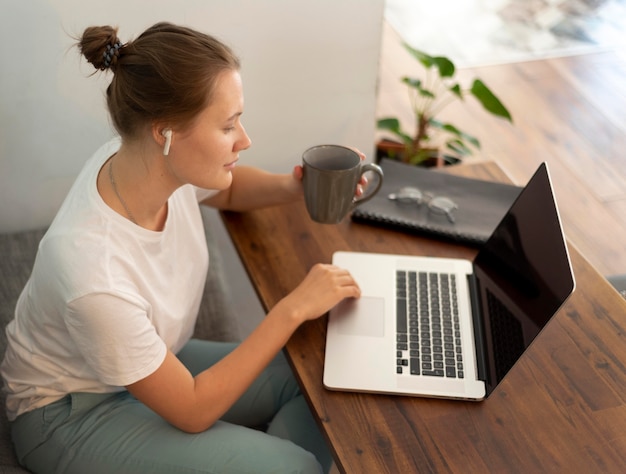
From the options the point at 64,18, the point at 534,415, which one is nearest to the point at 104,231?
the point at 64,18

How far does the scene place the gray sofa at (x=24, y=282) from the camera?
177cm

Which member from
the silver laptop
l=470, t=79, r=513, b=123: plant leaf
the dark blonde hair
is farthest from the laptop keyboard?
l=470, t=79, r=513, b=123: plant leaf

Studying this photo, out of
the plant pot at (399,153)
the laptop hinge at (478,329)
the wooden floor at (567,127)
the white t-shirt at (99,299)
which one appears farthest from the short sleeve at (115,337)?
the wooden floor at (567,127)

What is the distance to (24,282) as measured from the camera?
180 cm

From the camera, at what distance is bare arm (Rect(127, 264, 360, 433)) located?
1314mm

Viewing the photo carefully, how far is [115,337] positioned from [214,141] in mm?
352

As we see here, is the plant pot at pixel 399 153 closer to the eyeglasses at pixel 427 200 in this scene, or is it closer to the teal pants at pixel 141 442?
the eyeglasses at pixel 427 200

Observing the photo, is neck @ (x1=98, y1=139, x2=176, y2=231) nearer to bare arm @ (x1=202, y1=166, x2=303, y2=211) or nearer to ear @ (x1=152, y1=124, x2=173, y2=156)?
ear @ (x1=152, y1=124, x2=173, y2=156)

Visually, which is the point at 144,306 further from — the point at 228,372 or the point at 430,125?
the point at 430,125

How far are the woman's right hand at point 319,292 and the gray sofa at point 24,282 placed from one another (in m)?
0.52

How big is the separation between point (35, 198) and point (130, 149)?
0.60 meters

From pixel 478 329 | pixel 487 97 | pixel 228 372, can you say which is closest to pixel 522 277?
pixel 478 329

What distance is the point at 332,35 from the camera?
1.87 metres

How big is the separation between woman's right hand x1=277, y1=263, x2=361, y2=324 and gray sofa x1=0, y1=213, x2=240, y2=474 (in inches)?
20.4
